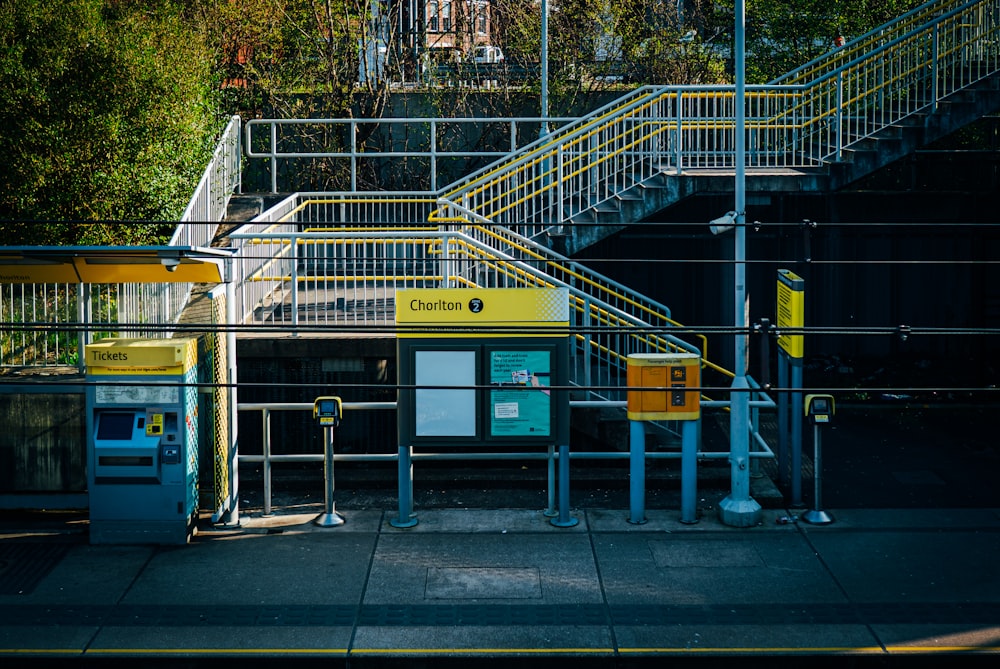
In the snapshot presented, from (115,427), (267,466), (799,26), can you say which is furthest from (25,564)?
(799,26)

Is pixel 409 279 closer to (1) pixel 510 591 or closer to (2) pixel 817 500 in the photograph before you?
(2) pixel 817 500

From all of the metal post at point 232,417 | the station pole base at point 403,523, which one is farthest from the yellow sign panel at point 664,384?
the metal post at point 232,417

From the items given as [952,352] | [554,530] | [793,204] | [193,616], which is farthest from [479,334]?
[952,352]

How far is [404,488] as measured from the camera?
12.7 meters

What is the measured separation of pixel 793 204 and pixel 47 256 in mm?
10870

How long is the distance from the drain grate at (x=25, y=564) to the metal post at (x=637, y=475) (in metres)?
5.62

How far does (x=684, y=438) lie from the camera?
1266cm

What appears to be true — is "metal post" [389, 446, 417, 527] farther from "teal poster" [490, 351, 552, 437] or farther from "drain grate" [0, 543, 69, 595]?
"drain grate" [0, 543, 69, 595]

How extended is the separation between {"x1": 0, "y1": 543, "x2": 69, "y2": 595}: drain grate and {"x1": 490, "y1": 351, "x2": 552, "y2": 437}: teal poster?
446 cm

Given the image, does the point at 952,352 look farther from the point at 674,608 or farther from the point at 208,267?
the point at 208,267

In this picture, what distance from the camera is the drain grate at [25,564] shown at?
11.1 metres

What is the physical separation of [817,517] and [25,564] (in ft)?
25.5

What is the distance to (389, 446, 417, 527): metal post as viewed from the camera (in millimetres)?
12656

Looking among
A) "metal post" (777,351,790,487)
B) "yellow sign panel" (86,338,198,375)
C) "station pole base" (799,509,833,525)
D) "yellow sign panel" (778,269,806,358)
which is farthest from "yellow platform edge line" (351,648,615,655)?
"metal post" (777,351,790,487)
